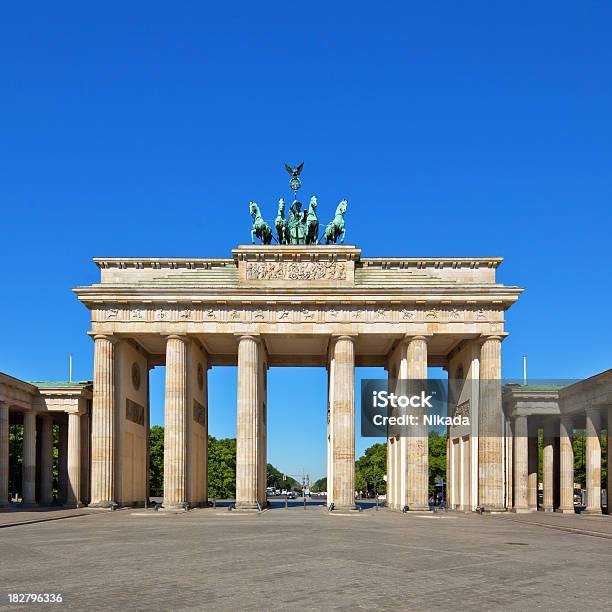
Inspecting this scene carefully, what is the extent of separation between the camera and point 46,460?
75500 mm

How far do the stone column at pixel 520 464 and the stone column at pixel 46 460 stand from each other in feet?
134

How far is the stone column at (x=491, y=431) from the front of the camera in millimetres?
59562

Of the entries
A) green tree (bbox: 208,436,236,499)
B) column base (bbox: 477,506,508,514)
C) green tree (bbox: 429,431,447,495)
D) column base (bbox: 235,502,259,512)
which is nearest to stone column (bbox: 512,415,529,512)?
column base (bbox: 477,506,508,514)

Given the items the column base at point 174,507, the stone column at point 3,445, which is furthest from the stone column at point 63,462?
the column base at point 174,507

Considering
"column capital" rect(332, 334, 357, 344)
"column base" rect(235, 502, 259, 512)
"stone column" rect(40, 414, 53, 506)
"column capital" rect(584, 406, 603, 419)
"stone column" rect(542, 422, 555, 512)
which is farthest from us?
"stone column" rect(40, 414, 53, 506)

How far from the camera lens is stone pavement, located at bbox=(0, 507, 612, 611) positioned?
675 inches

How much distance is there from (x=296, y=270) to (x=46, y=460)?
3153 cm

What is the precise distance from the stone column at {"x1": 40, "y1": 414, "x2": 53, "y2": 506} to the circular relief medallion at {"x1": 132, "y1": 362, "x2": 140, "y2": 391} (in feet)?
36.0

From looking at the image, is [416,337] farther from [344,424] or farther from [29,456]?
[29,456]

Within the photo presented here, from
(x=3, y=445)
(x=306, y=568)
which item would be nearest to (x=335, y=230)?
(x=3, y=445)

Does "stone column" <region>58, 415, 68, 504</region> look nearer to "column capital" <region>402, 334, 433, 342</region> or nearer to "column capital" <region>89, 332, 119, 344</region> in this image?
"column capital" <region>89, 332, 119, 344</region>

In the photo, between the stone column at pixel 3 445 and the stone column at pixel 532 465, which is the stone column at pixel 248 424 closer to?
the stone column at pixel 3 445

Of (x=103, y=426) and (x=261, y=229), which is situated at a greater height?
(x=261, y=229)

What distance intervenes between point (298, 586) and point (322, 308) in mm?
43319
